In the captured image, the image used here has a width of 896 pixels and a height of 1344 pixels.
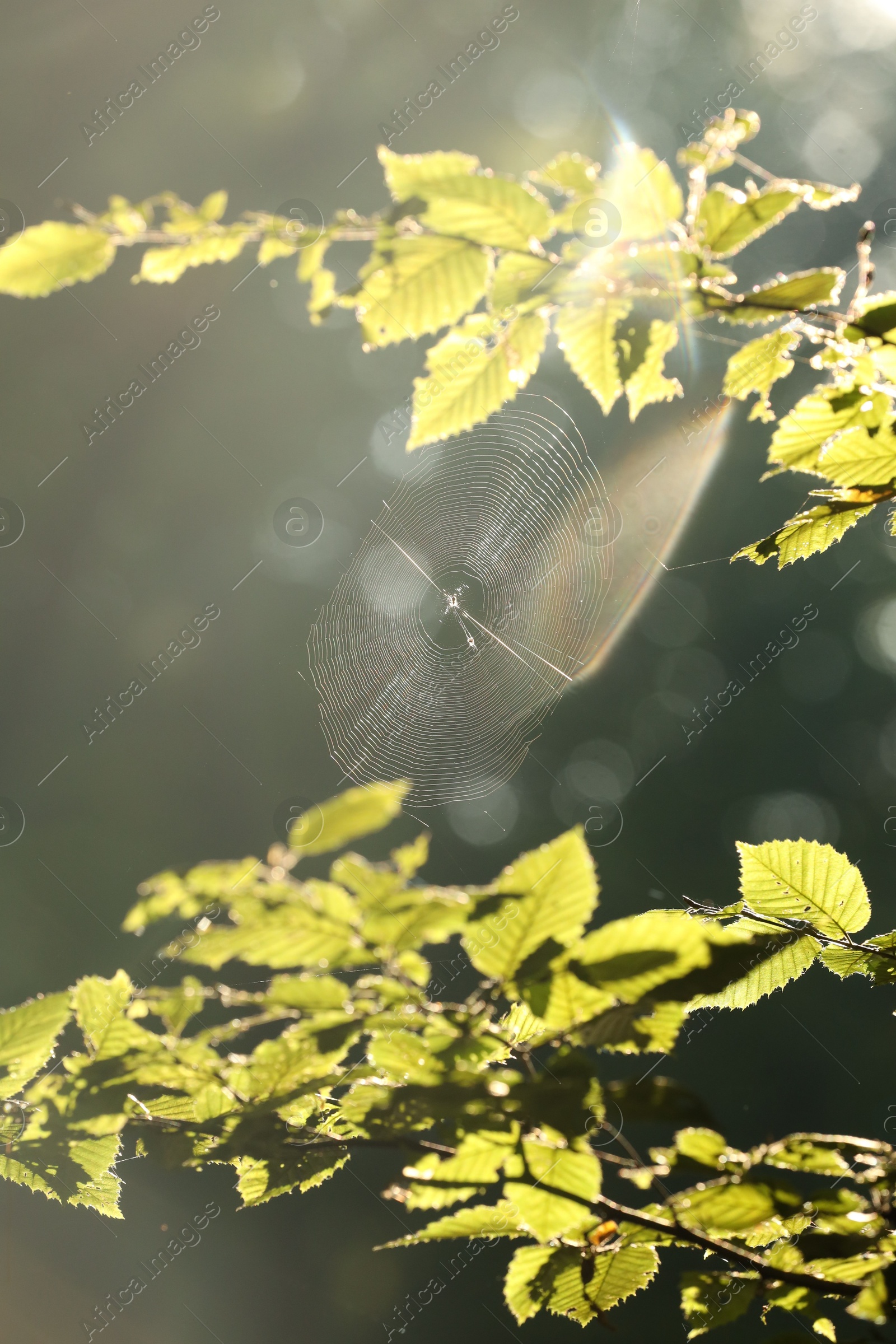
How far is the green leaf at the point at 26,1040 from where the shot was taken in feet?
1.51

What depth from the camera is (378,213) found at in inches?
18.7

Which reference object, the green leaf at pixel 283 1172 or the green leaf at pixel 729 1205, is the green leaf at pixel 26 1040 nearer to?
the green leaf at pixel 283 1172

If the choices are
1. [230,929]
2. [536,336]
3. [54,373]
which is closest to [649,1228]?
[230,929]

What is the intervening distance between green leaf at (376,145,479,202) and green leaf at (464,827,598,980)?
433 mm

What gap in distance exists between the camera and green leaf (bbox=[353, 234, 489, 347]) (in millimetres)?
498

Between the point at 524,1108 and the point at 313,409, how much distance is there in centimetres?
1037

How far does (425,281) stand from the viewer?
510 millimetres

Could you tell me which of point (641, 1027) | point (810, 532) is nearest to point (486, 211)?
point (810, 532)

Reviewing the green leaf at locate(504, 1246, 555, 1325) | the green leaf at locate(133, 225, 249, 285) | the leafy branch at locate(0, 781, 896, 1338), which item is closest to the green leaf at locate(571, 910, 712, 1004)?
the leafy branch at locate(0, 781, 896, 1338)

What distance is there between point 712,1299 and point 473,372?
77 centimetres

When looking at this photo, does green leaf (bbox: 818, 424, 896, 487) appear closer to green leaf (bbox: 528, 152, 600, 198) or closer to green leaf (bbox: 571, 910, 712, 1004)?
green leaf (bbox: 528, 152, 600, 198)

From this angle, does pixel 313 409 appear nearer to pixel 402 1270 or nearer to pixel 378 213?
pixel 402 1270

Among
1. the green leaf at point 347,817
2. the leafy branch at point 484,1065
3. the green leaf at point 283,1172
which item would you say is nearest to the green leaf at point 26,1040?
the leafy branch at point 484,1065

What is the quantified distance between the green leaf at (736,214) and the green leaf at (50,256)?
1.38ft
